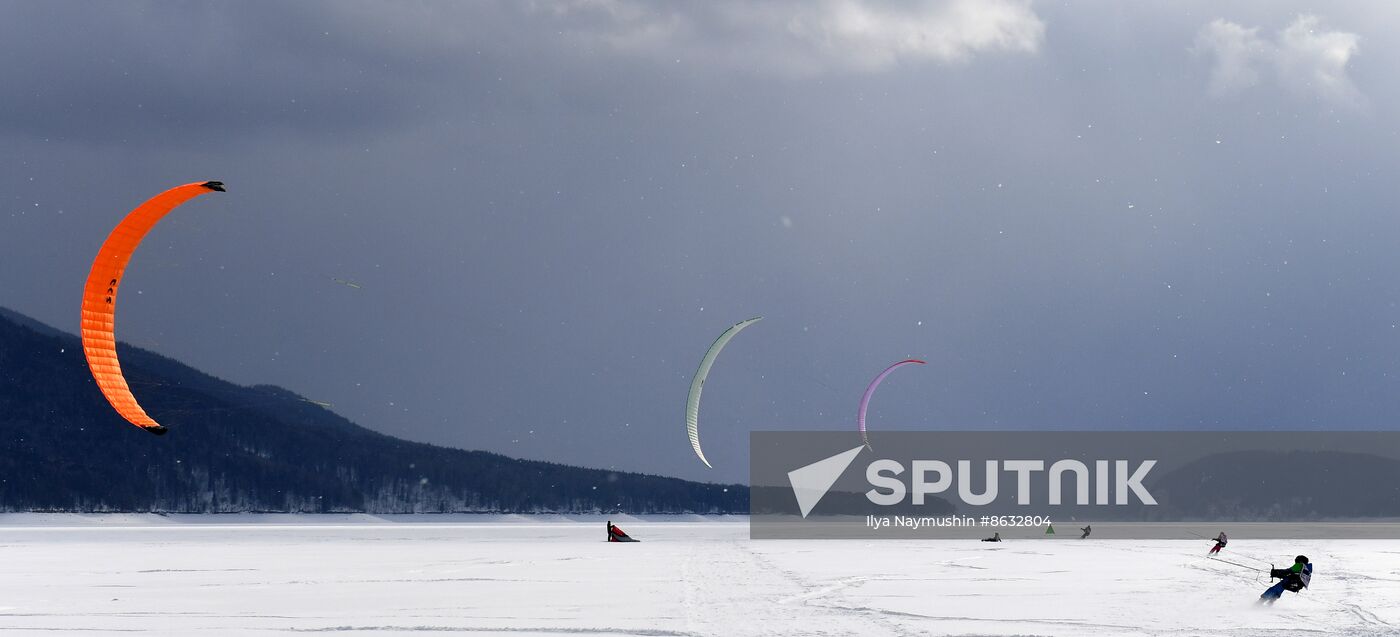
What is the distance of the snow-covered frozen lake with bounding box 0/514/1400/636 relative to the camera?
15469 mm

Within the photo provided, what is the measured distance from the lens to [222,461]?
147875 millimetres

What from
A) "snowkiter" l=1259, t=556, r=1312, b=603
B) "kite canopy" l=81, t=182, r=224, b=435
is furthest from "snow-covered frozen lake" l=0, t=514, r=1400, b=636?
"kite canopy" l=81, t=182, r=224, b=435

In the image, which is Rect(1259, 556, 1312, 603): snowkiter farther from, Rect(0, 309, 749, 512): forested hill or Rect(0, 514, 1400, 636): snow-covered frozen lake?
Rect(0, 309, 749, 512): forested hill

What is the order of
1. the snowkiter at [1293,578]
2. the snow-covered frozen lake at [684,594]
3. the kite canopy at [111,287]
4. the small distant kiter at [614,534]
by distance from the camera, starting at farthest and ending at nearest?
1. the small distant kiter at [614,534]
2. the kite canopy at [111,287]
3. the snowkiter at [1293,578]
4. the snow-covered frozen lake at [684,594]

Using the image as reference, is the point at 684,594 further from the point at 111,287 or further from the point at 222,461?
the point at 222,461

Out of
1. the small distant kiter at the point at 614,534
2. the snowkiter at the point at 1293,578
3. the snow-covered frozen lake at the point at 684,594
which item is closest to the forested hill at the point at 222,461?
the small distant kiter at the point at 614,534

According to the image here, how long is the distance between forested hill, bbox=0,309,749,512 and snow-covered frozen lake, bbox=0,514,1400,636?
86028mm

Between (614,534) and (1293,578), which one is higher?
(1293,578)

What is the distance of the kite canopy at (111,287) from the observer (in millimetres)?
27672

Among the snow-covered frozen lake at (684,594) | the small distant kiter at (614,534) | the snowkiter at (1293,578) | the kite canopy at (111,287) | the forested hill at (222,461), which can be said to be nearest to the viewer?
the snow-covered frozen lake at (684,594)

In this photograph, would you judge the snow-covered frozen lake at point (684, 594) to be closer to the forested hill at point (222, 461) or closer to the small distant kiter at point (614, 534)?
the small distant kiter at point (614, 534)

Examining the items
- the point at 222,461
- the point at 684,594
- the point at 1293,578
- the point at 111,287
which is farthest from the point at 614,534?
the point at 222,461

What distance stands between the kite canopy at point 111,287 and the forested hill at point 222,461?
8782cm

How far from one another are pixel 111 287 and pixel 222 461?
128 meters
